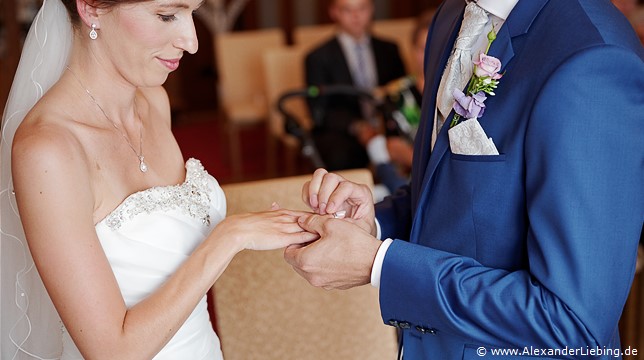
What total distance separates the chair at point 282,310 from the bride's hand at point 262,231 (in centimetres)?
65

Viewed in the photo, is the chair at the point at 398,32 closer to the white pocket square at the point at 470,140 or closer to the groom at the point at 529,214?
the groom at the point at 529,214

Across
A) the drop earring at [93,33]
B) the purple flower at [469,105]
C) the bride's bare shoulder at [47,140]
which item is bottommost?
the bride's bare shoulder at [47,140]

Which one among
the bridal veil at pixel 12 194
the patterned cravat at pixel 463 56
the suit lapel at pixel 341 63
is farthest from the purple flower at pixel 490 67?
the suit lapel at pixel 341 63

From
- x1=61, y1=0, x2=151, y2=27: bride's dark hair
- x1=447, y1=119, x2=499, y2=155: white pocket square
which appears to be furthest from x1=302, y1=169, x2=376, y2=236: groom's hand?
x1=61, y1=0, x2=151, y2=27: bride's dark hair

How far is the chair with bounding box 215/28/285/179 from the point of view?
666 centimetres

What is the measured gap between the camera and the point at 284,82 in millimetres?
6297

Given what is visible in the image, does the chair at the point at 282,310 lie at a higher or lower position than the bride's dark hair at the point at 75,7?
lower

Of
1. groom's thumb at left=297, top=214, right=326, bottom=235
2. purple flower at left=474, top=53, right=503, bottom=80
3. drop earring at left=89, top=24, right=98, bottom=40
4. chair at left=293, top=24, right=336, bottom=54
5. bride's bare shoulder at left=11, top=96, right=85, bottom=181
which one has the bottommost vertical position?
chair at left=293, top=24, right=336, bottom=54

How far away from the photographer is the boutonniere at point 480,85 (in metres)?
1.54

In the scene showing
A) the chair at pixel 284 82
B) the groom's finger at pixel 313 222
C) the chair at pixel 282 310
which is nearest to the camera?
the groom's finger at pixel 313 222

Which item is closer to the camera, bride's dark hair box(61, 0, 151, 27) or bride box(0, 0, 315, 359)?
bride box(0, 0, 315, 359)

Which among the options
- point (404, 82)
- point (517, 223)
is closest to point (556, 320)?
point (517, 223)

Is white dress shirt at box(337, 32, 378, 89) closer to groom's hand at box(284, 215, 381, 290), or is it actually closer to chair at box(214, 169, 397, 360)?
chair at box(214, 169, 397, 360)

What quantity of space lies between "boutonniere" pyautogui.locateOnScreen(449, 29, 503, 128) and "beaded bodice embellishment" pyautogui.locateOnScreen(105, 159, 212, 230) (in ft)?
2.31
